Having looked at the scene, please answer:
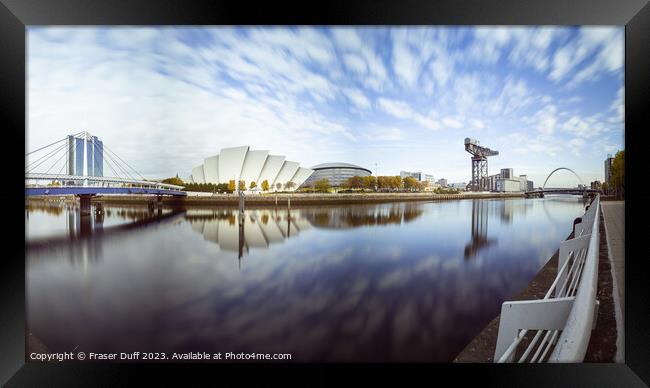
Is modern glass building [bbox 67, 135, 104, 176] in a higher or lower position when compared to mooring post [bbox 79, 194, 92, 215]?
higher

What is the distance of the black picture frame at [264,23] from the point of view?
1530mm

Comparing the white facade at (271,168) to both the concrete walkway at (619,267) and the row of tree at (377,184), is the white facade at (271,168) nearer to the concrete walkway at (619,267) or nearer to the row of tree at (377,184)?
the row of tree at (377,184)

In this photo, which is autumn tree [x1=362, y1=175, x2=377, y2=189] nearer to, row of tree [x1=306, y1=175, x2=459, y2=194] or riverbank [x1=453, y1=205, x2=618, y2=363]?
Answer: row of tree [x1=306, y1=175, x2=459, y2=194]

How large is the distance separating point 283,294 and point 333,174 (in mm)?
7450

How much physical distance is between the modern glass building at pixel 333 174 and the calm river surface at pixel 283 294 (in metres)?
4.41

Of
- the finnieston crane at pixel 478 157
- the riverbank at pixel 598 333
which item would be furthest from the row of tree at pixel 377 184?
the riverbank at pixel 598 333

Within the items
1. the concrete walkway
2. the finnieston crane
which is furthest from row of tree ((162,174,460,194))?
the concrete walkway

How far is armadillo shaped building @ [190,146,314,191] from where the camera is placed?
5865mm

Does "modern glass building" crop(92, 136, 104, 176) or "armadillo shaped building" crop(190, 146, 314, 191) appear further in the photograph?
"armadillo shaped building" crop(190, 146, 314, 191)

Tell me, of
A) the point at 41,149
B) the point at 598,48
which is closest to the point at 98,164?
the point at 41,149

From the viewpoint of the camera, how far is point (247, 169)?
8781 mm

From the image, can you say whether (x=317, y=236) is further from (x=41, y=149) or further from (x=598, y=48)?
(x=598, y=48)

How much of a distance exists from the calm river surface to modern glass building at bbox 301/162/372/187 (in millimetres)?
4406

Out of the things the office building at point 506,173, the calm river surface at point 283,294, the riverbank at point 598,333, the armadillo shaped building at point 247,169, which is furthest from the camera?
the armadillo shaped building at point 247,169
